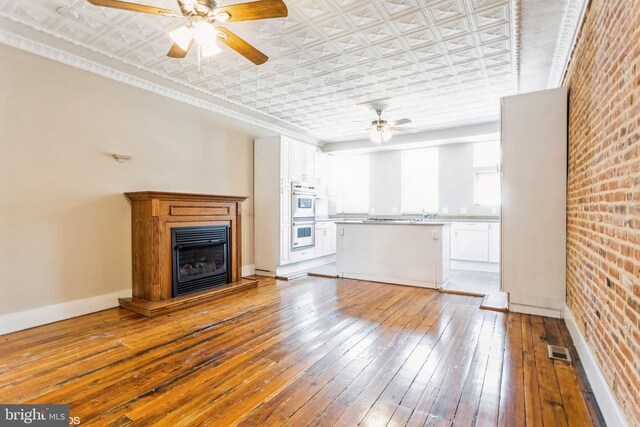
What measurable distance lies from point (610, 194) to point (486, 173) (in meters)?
4.95

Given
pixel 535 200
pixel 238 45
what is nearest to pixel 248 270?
pixel 238 45

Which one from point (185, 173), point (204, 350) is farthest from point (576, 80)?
point (185, 173)

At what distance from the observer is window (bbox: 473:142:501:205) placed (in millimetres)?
6387

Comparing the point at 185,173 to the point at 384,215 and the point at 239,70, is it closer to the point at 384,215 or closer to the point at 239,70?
the point at 239,70

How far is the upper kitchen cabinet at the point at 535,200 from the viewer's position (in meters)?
3.43

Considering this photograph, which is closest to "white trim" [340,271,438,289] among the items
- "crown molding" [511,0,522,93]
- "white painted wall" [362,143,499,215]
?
"white painted wall" [362,143,499,215]

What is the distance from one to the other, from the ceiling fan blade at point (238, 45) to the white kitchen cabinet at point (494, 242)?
212 inches

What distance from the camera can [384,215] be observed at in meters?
7.67

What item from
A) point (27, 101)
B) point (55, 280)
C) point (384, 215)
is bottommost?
point (55, 280)

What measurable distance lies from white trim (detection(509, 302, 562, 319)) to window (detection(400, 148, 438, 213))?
3552 mm

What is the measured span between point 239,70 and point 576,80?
11.6 ft

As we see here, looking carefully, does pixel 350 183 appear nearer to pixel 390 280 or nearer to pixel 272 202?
pixel 272 202

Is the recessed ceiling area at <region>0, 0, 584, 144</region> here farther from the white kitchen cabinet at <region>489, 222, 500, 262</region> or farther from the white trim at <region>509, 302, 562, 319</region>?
the white trim at <region>509, 302, 562, 319</region>

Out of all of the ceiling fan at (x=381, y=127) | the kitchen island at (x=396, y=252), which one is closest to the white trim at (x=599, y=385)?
the kitchen island at (x=396, y=252)
